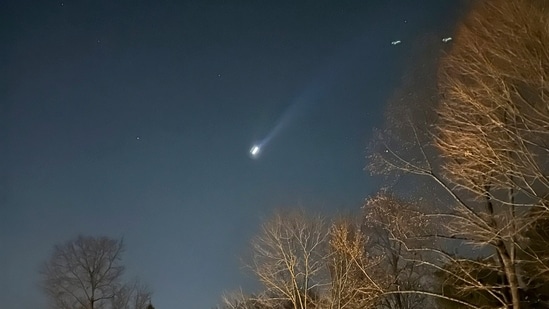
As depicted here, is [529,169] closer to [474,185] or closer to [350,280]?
[474,185]

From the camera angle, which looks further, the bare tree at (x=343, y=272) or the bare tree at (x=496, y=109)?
the bare tree at (x=343, y=272)

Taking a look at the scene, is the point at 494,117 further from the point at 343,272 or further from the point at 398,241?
the point at 343,272

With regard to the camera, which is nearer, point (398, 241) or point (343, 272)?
point (398, 241)

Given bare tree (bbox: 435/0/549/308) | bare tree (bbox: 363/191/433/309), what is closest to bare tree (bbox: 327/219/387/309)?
bare tree (bbox: 363/191/433/309)

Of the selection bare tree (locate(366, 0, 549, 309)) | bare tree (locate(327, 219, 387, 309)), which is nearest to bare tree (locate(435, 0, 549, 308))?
bare tree (locate(366, 0, 549, 309))

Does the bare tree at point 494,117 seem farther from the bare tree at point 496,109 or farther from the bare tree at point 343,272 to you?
the bare tree at point 343,272

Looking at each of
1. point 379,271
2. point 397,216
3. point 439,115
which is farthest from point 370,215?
point 439,115

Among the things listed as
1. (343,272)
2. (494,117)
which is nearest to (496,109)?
(494,117)

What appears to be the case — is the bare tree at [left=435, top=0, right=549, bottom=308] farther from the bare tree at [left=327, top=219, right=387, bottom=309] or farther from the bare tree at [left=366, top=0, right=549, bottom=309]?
the bare tree at [left=327, top=219, right=387, bottom=309]

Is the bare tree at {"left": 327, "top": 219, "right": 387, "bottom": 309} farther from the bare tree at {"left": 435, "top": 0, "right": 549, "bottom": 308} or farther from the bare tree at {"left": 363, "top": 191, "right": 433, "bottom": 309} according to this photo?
the bare tree at {"left": 435, "top": 0, "right": 549, "bottom": 308}

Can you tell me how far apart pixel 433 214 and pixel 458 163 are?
5.44 ft

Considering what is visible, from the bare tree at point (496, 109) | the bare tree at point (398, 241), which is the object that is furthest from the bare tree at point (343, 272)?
the bare tree at point (496, 109)

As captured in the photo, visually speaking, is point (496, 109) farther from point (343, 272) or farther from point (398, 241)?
point (343, 272)

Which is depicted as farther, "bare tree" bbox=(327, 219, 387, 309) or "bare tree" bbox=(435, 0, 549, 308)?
"bare tree" bbox=(327, 219, 387, 309)
